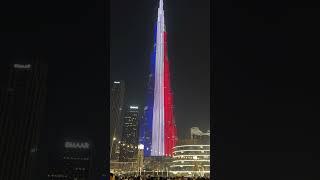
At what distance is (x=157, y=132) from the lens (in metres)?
29.4
